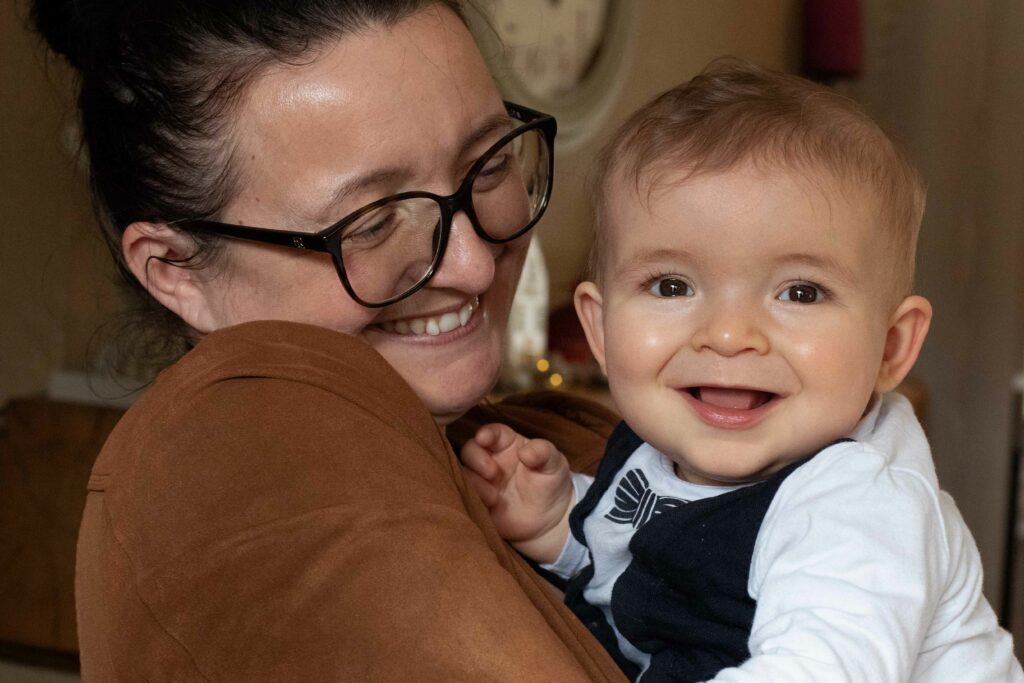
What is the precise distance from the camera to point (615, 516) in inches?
49.5

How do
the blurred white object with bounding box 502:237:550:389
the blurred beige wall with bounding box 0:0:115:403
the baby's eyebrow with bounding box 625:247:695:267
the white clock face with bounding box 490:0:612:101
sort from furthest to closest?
the white clock face with bounding box 490:0:612:101, the blurred white object with bounding box 502:237:550:389, the blurred beige wall with bounding box 0:0:115:403, the baby's eyebrow with bounding box 625:247:695:267

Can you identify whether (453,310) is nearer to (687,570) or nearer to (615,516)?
(615,516)

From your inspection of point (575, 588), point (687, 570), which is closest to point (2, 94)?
point (575, 588)

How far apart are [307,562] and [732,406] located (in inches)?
15.8

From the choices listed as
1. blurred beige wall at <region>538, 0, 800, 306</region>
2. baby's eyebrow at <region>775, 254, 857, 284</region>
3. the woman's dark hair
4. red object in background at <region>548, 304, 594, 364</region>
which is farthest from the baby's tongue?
red object in background at <region>548, 304, 594, 364</region>

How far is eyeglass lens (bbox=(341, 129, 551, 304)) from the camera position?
3.92 ft

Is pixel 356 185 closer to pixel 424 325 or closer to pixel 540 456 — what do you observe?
pixel 424 325

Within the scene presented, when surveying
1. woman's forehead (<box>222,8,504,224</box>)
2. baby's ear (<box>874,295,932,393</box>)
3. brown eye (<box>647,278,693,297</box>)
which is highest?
woman's forehead (<box>222,8,504,224</box>)

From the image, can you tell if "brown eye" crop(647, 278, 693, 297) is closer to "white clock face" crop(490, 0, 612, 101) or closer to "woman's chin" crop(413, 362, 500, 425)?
"woman's chin" crop(413, 362, 500, 425)

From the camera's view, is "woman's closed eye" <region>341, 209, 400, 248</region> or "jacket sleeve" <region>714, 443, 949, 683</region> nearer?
"jacket sleeve" <region>714, 443, 949, 683</region>

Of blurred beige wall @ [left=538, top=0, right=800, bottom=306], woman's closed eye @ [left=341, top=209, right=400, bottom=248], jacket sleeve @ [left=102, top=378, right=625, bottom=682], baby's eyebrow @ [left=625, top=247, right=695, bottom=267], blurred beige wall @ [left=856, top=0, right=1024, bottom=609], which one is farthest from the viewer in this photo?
blurred beige wall @ [left=856, top=0, right=1024, bottom=609]

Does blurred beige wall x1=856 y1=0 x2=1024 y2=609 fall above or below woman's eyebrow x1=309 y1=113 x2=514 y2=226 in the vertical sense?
below

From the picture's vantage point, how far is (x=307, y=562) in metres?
0.87

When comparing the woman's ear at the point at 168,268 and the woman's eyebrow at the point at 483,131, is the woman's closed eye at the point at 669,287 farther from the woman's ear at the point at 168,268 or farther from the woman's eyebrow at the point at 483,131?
the woman's ear at the point at 168,268
